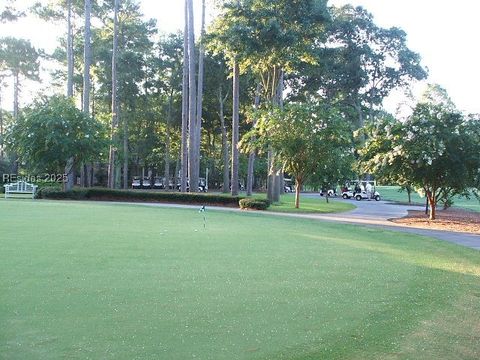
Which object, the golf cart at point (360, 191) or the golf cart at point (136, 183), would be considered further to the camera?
the golf cart at point (136, 183)

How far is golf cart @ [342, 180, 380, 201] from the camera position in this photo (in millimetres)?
45906

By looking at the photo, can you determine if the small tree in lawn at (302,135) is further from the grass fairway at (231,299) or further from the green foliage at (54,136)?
the grass fairway at (231,299)

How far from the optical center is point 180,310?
613cm

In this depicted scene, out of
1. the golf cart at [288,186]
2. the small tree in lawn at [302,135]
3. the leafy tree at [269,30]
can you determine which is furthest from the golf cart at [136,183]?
the small tree in lawn at [302,135]

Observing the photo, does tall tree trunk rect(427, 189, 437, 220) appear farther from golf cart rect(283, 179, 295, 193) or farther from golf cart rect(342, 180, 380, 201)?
golf cart rect(283, 179, 295, 193)

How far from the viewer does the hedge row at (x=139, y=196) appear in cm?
2930

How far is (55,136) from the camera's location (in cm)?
3147

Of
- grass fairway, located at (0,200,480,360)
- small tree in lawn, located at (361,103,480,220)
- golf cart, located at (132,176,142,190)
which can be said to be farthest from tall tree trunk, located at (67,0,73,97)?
grass fairway, located at (0,200,480,360)

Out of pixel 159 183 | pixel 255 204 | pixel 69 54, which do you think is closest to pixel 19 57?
pixel 69 54

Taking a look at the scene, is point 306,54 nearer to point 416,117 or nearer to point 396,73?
point 416,117

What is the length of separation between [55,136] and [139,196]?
21.0ft

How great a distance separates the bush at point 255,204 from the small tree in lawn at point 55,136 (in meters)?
12.5

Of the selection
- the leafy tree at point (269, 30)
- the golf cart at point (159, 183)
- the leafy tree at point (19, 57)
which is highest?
the leafy tree at point (19, 57)

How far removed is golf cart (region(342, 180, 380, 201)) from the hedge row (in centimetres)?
1932
